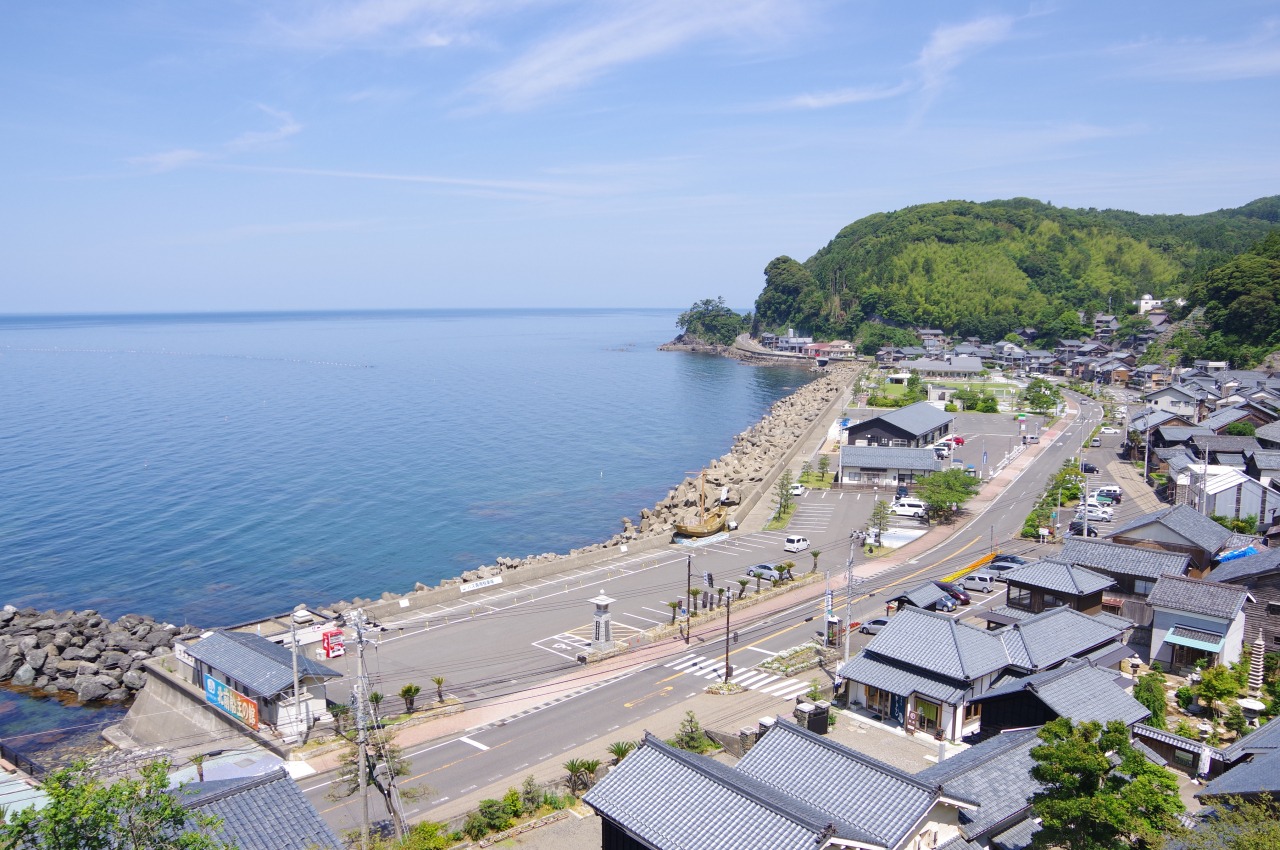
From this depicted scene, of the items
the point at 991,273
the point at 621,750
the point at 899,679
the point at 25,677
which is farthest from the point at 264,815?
the point at 991,273

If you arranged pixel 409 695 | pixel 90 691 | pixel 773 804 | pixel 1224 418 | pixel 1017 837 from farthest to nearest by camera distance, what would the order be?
pixel 1224 418
pixel 90 691
pixel 409 695
pixel 1017 837
pixel 773 804

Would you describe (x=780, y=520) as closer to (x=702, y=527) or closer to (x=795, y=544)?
(x=702, y=527)

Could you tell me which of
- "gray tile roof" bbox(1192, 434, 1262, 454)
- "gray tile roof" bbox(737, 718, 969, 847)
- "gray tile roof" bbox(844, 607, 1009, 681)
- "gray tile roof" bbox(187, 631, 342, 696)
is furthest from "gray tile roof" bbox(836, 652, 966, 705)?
"gray tile roof" bbox(1192, 434, 1262, 454)

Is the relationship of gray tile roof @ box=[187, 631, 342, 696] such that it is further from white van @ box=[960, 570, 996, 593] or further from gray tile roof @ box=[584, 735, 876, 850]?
white van @ box=[960, 570, 996, 593]

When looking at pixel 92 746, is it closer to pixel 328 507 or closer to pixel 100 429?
pixel 328 507

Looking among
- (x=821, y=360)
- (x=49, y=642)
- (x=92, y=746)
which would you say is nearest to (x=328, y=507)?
(x=49, y=642)

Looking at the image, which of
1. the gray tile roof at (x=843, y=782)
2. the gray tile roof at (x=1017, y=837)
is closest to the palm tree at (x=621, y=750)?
the gray tile roof at (x=843, y=782)
